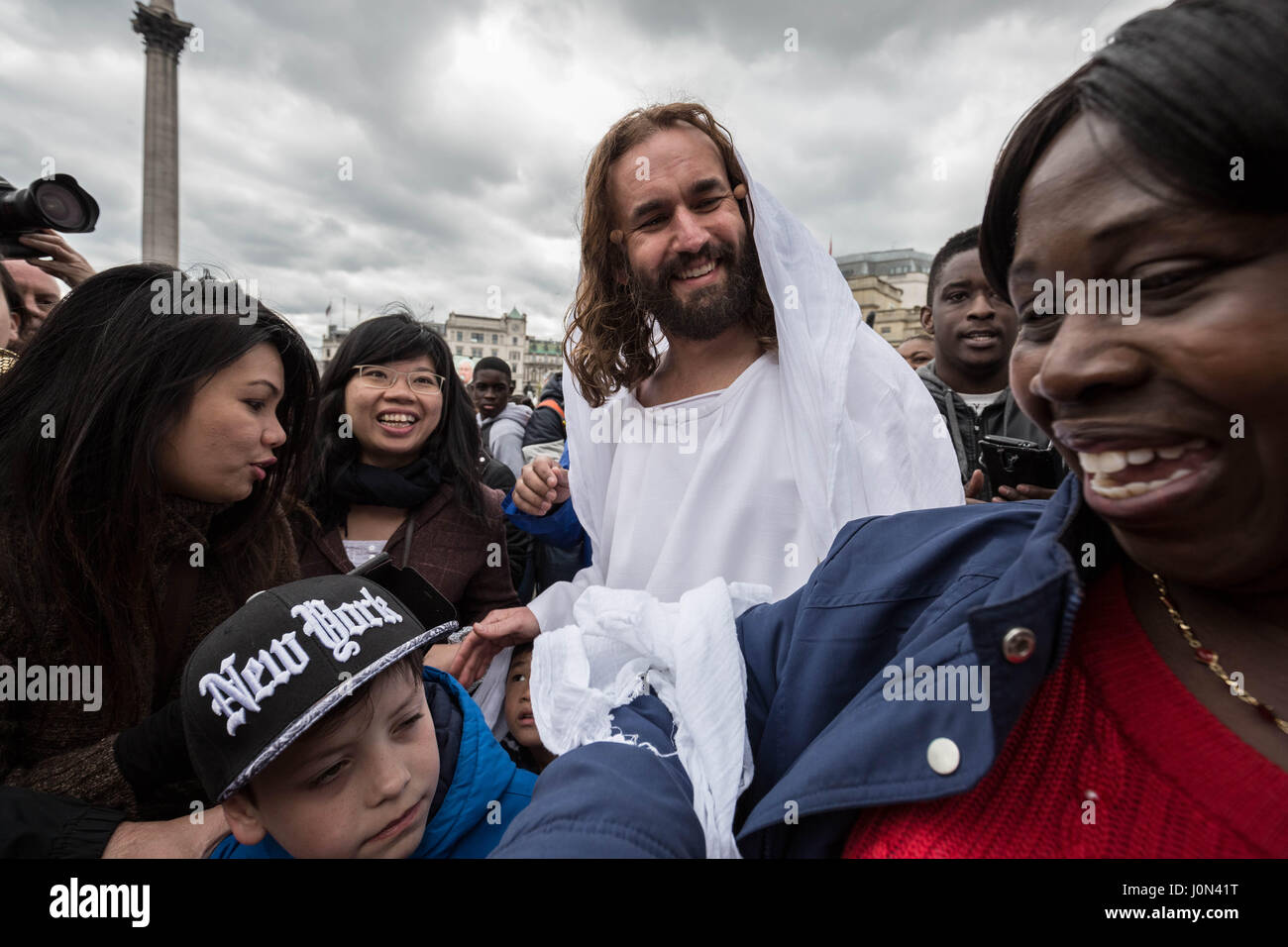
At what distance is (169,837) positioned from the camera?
4.70 ft

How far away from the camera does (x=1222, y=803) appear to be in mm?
714

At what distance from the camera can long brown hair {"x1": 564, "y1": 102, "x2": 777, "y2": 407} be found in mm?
2432

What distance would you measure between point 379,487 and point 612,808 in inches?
86.7

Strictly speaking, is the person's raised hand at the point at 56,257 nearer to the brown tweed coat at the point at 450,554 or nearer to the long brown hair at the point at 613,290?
the brown tweed coat at the point at 450,554

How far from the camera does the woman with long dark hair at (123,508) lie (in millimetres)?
1515

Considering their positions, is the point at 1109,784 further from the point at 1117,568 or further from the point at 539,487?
the point at 539,487

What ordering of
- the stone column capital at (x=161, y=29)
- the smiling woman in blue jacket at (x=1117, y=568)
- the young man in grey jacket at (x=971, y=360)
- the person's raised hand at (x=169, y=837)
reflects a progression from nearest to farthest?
the smiling woman in blue jacket at (x=1117, y=568), the person's raised hand at (x=169, y=837), the young man in grey jacket at (x=971, y=360), the stone column capital at (x=161, y=29)

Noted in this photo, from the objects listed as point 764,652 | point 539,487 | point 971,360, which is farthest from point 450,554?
point 971,360

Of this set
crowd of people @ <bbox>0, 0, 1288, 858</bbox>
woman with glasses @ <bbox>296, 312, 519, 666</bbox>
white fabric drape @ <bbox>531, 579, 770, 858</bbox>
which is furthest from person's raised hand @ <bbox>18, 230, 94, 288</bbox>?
white fabric drape @ <bbox>531, 579, 770, 858</bbox>

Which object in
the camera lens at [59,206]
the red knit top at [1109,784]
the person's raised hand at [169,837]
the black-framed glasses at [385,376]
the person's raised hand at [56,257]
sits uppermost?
the camera lens at [59,206]

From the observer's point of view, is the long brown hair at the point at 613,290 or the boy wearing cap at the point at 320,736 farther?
the long brown hair at the point at 613,290

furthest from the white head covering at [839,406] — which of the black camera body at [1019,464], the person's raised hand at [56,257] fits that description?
the person's raised hand at [56,257]

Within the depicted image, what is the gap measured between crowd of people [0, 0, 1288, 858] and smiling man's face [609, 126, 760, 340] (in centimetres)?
1
